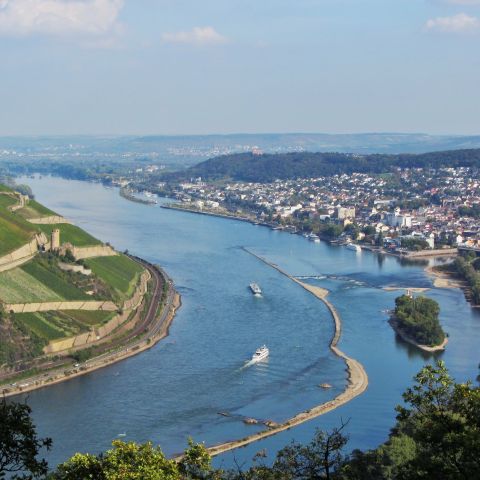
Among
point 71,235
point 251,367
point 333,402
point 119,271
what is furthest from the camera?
point 71,235

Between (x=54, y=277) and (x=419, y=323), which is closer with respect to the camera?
(x=419, y=323)

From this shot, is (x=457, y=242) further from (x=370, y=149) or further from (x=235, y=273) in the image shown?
(x=370, y=149)

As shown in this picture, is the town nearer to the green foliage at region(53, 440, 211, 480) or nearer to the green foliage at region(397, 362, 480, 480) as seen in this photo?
the green foliage at region(397, 362, 480, 480)

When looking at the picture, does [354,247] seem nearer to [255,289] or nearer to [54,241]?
[255,289]

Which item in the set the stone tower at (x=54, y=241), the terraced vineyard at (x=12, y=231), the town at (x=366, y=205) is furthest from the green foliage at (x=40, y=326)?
the town at (x=366, y=205)

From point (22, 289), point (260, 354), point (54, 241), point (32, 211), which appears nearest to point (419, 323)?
point (260, 354)

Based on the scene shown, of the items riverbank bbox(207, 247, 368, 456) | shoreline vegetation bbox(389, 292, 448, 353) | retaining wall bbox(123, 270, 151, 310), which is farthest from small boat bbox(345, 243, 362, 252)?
riverbank bbox(207, 247, 368, 456)
